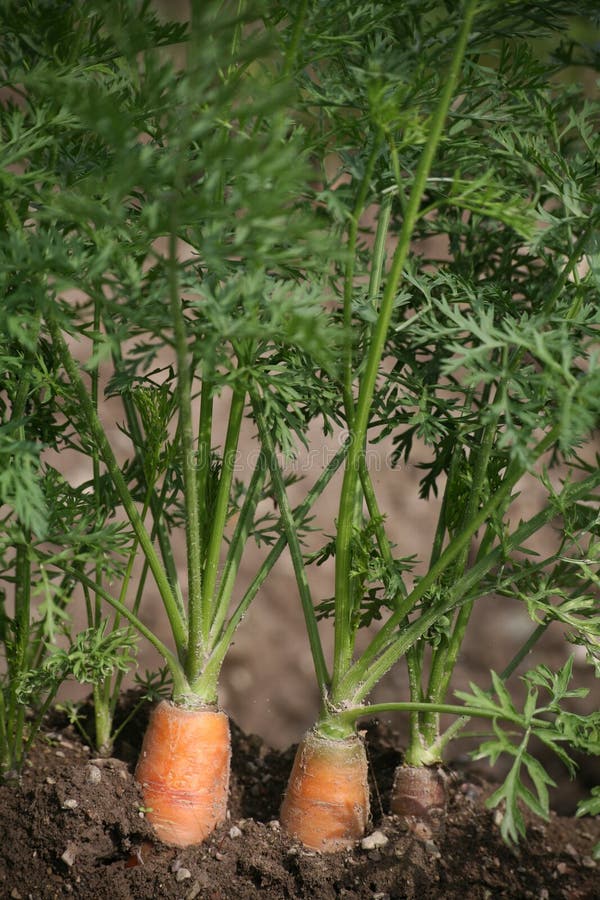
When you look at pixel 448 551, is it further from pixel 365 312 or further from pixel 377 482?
pixel 377 482

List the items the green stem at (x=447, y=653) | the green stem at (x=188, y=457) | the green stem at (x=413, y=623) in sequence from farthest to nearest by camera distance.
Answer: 1. the green stem at (x=447, y=653)
2. the green stem at (x=413, y=623)
3. the green stem at (x=188, y=457)

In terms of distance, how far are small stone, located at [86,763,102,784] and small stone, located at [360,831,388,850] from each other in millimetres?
312

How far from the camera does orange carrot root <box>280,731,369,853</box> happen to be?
41.6 inches

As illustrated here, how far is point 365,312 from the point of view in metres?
0.97

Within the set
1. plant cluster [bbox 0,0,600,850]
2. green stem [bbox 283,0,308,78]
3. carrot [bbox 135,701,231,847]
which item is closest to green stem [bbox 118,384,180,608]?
plant cluster [bbox 0,0,600,850]

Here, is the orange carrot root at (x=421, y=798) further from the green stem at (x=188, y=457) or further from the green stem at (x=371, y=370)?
the green stem at (x=188, y=457)

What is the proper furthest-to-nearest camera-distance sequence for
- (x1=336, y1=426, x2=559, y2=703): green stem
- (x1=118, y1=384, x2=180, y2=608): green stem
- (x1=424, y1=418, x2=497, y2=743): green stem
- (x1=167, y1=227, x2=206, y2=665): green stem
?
1. (x1=118, y1=384, x2=180, y2=608): green stem
2. (x1=424, y1=418, x2=497, y2=743): green stem
3. (x1=336, y1=426, x2=559, y2=703): green stem
4. (x1=167, y1=227, x2=206, y2=665): green stem

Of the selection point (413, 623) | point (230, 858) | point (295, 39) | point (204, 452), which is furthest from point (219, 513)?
point (295, 39)

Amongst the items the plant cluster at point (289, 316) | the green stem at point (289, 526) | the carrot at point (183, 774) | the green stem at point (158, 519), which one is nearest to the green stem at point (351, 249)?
the plant cluster at point (289, 316)

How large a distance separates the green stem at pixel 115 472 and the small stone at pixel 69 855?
0.24m

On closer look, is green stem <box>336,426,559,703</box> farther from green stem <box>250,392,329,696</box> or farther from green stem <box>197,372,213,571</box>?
green stem <box>197,372,213,571</box>

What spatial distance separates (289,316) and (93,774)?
59 centimetres

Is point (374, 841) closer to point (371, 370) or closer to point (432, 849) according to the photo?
point (432, 849)

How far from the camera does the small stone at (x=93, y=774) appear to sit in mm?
1070
